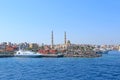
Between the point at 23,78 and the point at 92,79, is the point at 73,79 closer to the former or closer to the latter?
the point at 92,79

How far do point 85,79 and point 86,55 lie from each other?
94680 millimetres

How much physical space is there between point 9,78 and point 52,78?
663 centimetres

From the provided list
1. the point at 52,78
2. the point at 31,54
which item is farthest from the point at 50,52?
the point at 52,78

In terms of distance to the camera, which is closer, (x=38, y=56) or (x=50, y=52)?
(x=38, y=56)

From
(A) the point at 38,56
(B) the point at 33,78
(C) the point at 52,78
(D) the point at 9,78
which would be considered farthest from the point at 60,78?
(A) the point at 38,56

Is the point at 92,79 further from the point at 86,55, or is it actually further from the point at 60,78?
the point at 86,55

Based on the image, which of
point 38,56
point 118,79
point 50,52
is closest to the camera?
point 118,79

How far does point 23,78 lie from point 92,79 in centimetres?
1059

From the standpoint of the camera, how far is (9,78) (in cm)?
4734

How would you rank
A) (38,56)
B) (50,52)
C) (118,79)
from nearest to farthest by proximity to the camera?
(118,79) < (38,56) < (50,52)

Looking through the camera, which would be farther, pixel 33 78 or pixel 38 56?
pixel 38 56

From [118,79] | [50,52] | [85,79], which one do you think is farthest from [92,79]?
[50,52]

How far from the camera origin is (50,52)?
153500mm

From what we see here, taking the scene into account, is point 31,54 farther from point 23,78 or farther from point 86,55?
point 23,78
